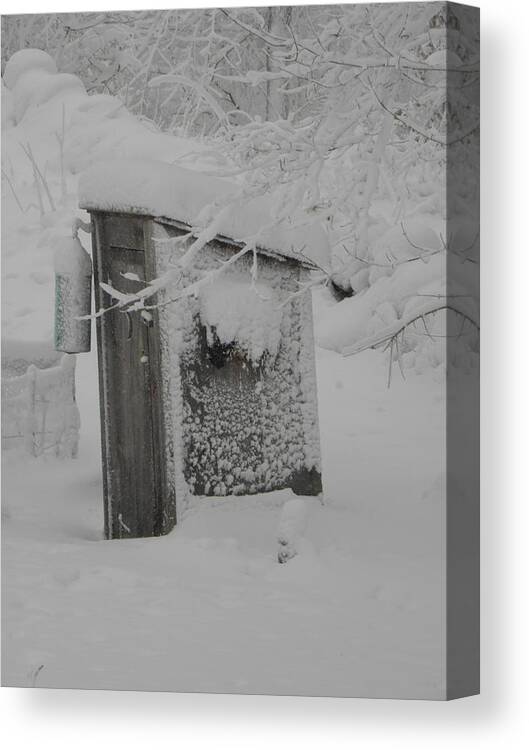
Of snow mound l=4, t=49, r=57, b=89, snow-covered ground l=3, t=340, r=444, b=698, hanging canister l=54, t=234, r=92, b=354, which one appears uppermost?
snow mound l=4, t=49, r=57, b=89

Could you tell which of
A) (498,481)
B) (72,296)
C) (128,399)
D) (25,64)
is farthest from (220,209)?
(498,481)

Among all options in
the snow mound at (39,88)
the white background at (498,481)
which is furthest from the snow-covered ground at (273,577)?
the snow mound at (39,88)

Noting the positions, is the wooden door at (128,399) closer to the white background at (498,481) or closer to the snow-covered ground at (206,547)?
the snow-covered ground at (206,547)

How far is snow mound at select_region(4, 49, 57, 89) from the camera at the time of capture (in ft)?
13.3

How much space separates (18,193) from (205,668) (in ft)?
5.22

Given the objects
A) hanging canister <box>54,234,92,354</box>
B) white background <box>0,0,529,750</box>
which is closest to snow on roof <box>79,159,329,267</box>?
hanging canister <box>54,234,92,354</box>

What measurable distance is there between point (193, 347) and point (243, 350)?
16 cm

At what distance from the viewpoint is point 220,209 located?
3941 millimetres

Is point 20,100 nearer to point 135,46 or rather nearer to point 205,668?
point 135,46

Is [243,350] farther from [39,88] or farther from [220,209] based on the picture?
[39,88]

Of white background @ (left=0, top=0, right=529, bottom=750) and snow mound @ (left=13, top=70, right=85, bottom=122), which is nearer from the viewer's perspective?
white background @ (left=0, top=0, right=529, bottom=750)

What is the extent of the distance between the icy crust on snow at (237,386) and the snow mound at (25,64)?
0.64 meters

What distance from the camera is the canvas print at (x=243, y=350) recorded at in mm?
3861

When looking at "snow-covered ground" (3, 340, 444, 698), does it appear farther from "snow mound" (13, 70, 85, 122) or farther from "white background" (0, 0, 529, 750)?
"snow mound" (13, 70, 85, 122)
